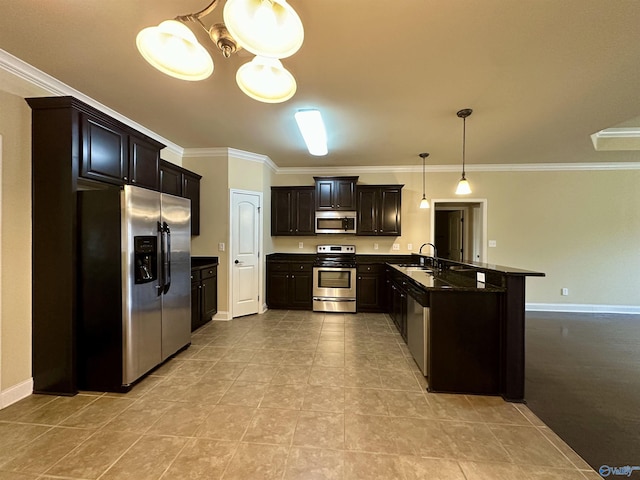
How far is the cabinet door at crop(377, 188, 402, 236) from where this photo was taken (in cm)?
517

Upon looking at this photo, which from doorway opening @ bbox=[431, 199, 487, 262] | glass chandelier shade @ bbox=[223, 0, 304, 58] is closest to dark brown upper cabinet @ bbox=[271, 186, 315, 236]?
doorway opening @ bbox=[431, 199, 487, 262]

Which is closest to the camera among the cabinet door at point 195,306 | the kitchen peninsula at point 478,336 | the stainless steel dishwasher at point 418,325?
the kitchen peninsula at point 478,336

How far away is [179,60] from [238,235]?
3.29 meters

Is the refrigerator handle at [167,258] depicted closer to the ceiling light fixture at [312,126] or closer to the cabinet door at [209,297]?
the cabinet door at [209,297]

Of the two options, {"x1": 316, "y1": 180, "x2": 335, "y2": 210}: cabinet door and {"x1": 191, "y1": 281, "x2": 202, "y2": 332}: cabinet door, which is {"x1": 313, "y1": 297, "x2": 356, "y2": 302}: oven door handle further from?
{"x1": 191, "y1": 281, "x2": 202, "y2": 332}: cabinet door

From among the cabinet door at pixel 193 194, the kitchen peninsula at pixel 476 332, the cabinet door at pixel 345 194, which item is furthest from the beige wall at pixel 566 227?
the cabinet door at pixel 193 194

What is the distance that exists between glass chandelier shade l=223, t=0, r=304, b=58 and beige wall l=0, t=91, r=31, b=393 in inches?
94.5

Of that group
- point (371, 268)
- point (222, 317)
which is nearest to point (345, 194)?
point (371, 268)

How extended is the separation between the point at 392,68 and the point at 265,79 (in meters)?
1.24

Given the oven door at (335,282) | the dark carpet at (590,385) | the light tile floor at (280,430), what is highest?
the oven door at (335,282)

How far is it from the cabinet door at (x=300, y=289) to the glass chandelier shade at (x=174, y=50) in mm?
3826

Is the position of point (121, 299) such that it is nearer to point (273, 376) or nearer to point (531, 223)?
point (273, 376)

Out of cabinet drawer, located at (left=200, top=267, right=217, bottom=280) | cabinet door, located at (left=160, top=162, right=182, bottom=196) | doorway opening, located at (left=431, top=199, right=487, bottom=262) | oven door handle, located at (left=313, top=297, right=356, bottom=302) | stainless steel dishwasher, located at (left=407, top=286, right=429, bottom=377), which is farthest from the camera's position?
doorway opening, located at (left=431, top=199, right=487, bottom=262)

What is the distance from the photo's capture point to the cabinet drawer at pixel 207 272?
156 inches
